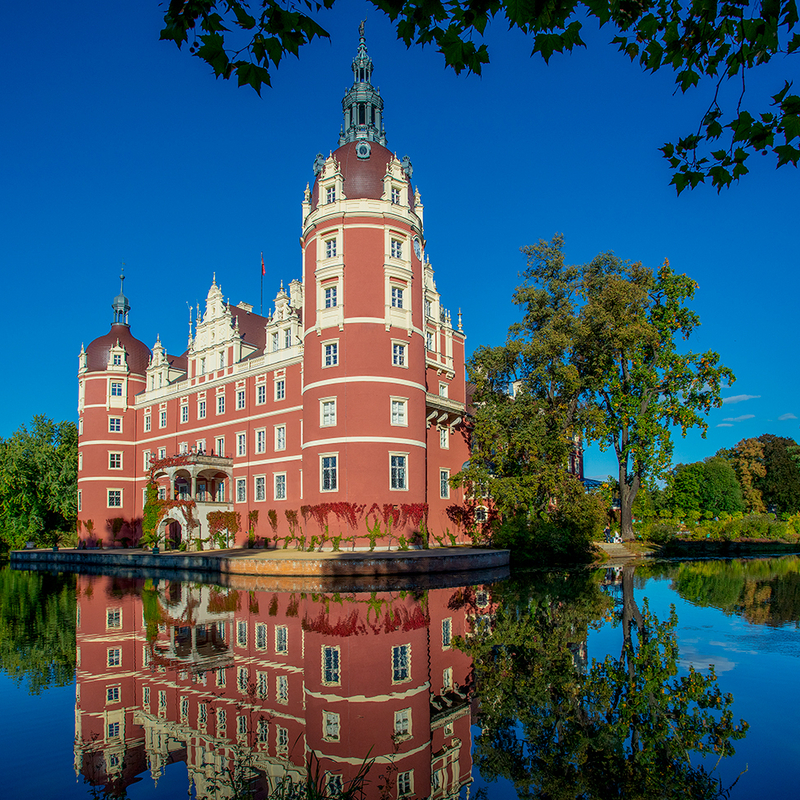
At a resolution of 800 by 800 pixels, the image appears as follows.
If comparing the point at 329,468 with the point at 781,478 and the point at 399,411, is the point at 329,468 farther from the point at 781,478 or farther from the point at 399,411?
the point at 781,478

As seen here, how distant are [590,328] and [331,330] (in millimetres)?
13745

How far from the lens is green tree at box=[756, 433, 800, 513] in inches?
2876

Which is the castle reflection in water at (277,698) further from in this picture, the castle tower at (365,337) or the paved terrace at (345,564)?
the castle tower at (365,337)

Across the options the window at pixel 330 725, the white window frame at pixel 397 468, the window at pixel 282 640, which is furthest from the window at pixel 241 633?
the white window frame at pixel 397 468

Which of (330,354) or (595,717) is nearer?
(595,717)

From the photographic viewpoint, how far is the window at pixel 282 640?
41.1 feet

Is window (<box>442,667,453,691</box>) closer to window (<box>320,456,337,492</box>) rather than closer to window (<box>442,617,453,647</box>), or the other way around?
window (<box>442,617,453,647</box>)

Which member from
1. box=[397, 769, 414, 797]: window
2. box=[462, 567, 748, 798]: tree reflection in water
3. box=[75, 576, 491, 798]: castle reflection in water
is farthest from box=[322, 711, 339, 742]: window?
box=[462, 567, 748, 798]: tree reflection in water

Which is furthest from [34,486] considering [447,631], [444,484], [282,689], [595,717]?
[595,717]

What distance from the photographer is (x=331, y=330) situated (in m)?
33.1

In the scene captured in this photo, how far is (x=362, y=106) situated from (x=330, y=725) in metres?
35.9

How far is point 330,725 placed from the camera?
8352 millimetres

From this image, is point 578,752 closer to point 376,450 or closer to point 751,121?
point 751,121

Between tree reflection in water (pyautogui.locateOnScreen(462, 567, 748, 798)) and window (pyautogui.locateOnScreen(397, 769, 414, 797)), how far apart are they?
778 mm
